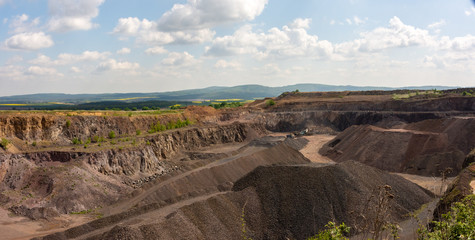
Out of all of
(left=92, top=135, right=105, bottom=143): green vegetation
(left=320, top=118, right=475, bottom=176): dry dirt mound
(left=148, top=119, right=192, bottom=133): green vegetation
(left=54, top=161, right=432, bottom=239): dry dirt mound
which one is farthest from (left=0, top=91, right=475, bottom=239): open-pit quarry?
(left=92, top=135, right=105, bottom=143): green vegetation

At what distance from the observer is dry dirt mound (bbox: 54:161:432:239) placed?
68.2 ft

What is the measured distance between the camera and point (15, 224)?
2627cm

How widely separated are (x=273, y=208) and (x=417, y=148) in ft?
99.9

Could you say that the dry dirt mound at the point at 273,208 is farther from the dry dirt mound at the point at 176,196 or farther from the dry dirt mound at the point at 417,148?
the dry dirt mound at the point at 417,148

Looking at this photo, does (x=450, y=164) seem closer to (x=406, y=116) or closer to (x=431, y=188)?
(x=431, y=188)

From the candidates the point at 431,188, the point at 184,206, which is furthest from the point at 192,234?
the point at 431,188

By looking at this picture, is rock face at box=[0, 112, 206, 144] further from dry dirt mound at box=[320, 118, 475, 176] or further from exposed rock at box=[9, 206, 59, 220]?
dry dirt mound at box=[320, 118, 475, 176]

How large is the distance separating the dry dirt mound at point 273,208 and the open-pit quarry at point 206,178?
0.08m

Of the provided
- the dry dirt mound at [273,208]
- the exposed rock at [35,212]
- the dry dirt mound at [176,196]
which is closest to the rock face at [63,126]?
the exposed rock at [35,212]

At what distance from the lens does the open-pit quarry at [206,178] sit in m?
22.8

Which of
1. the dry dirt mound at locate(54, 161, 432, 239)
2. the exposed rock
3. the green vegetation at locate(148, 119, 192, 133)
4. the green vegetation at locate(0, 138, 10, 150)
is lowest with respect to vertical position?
the exposed rock

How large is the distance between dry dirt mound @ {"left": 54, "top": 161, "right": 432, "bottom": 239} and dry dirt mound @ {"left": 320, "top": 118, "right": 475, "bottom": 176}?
14055 mm

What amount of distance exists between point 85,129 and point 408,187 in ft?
141

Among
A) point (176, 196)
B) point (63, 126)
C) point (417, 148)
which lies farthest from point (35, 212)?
point (417, 148)
